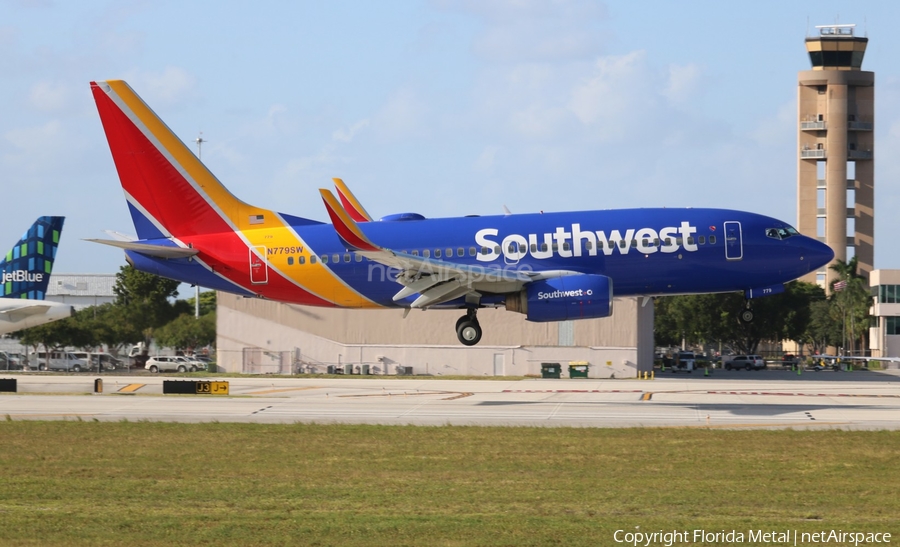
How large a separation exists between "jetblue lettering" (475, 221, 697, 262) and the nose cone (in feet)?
15.6

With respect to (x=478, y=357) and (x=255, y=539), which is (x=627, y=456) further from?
(x=478, y=357)

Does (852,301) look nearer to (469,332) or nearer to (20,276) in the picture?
(20,276)

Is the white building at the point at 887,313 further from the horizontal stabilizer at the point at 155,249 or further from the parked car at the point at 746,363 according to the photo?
the horizontal stabilizer at the point at 155,249

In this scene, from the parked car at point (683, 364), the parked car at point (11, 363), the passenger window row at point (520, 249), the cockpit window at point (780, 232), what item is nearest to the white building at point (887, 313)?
the parked car at point (683, 364)

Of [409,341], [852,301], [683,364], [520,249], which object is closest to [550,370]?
[409,341]

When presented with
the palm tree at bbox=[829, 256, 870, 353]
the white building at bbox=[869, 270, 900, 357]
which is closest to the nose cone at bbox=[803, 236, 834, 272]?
the white building at bbox=[869, 270, 900, 357]

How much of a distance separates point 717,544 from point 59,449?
2017 cm

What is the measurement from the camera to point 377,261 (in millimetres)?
42406

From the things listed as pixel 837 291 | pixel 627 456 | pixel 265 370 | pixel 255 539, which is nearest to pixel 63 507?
pixel 255 539

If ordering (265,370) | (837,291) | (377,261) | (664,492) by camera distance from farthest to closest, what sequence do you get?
(837,291) < (265,370) < (377,261) < (664,492)

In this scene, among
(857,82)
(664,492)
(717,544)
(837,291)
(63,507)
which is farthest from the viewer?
(857,82)

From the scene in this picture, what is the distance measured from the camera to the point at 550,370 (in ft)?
277

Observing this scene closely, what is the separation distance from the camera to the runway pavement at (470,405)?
Result: 38969 millimetres

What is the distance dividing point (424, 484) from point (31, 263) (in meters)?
45.1
